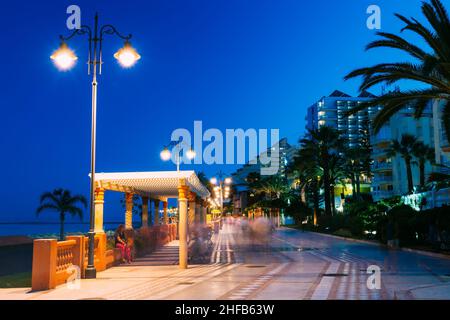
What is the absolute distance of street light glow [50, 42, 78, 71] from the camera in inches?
572

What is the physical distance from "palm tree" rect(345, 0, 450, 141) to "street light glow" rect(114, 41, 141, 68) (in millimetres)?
8332

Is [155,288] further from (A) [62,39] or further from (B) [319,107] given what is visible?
(B) [319,107]

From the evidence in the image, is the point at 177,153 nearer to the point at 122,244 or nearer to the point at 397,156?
the point at 122,244

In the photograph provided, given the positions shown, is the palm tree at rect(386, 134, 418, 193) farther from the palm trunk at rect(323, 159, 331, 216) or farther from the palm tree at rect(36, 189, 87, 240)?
the palm tree at rect(36, 189, 87, 240)

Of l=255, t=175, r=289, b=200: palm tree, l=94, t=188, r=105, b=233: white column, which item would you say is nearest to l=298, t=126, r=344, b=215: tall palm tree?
l=94, t=188, r=105, b=233: white column

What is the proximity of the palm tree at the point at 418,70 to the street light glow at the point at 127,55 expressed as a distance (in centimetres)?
833

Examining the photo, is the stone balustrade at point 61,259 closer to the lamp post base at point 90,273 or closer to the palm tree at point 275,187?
the lamp post base at point 90,273

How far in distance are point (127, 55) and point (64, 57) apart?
1.85 metres

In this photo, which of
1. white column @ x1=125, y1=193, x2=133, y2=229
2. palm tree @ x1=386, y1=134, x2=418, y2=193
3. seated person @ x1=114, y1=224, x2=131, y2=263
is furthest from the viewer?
palm tree @ x1=386, y1=134, x2=418, y2=193
